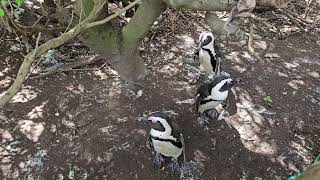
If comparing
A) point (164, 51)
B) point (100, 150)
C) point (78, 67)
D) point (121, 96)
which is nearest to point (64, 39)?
point (100, 150)

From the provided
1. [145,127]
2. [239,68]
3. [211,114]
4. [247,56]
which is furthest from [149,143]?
[247,56]

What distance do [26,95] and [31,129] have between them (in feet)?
1.90

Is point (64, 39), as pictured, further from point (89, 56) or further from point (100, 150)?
point (89, 56)

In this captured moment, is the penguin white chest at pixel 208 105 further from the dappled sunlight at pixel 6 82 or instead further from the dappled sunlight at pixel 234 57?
the dappled sunlight at pixel 6 82

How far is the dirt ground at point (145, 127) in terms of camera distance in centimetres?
404

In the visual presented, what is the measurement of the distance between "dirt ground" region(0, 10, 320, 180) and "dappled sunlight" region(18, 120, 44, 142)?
1cm

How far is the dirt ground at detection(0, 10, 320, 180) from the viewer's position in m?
4.04

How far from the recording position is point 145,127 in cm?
437

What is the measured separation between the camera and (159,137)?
12.0ft

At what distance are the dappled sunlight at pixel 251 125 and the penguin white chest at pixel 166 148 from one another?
33.9 inches

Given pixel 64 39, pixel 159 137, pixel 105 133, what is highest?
pixel 64 39

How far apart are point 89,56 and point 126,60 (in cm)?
100

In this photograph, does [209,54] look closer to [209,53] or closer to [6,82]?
[209,53]

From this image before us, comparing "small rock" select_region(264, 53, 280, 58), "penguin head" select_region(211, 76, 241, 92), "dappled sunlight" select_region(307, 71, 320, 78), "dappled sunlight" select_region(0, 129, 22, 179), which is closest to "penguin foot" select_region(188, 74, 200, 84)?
"penguin head" select_region(211, 76, 241, 92)
